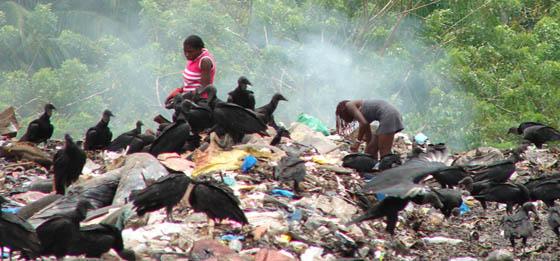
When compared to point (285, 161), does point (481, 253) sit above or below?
below

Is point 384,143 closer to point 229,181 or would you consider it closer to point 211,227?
point 229,181

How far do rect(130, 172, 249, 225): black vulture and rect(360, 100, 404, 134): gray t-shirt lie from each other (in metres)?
3.76

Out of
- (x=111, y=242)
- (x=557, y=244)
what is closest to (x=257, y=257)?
(x=111, y=242)

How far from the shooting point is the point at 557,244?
7805 mm

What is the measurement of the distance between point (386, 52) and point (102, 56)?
5.47 m

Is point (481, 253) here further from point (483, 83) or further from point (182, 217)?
point (483, 83)

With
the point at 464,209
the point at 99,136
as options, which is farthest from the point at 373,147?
the point at 99,136

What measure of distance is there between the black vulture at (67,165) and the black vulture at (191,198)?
1.26 m

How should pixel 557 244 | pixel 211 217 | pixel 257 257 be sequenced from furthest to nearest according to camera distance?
1. pixel 557 244
2. pixel 211 217
3. pixel 257 257

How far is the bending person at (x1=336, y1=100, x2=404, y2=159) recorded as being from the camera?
9555mm

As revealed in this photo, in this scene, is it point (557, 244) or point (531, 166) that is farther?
point (531, 166)

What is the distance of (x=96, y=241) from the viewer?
5238mm

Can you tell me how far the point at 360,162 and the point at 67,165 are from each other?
2959 mm

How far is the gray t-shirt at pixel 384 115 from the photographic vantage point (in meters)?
9.54
